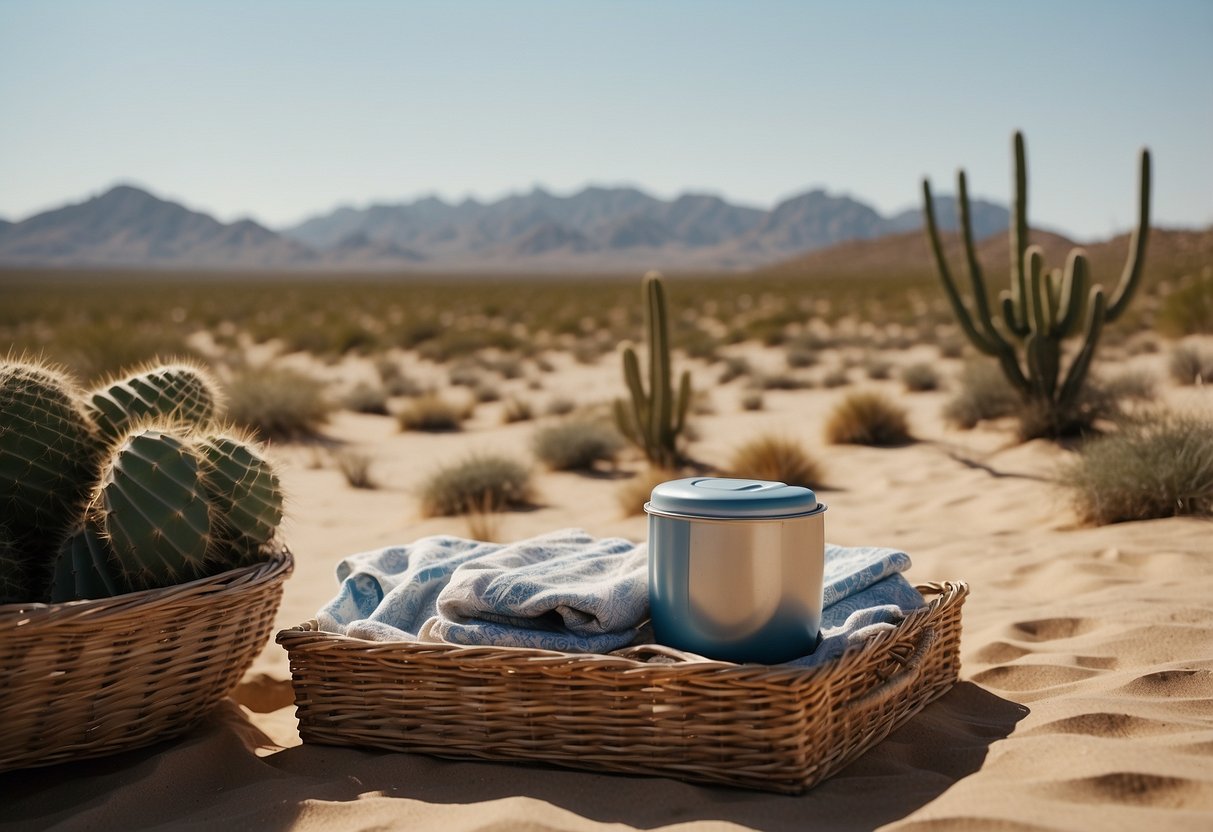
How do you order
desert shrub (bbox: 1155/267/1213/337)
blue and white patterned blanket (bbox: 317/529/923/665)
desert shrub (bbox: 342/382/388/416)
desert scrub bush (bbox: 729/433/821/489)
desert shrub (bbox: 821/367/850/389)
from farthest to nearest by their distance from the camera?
desert shrub (bbox: 1155/267/1213/337) < desert shrub (bbox: 821/367/850/389) < desert shrub (bbox: 342/382/388/416) < desert scrub bush (bbox: 729/433/821/489) < blue and white patterned blanket (bbox: 317/529/923/665)

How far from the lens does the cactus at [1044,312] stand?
7.58 meters

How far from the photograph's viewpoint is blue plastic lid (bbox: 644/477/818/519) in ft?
7.72

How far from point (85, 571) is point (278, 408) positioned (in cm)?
801

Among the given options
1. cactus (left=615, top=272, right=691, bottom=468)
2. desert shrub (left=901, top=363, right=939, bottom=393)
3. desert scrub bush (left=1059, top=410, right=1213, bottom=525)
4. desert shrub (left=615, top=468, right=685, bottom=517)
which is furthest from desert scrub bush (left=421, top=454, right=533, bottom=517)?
desert shrub (left=901, top=363, right=939, bottom=393)

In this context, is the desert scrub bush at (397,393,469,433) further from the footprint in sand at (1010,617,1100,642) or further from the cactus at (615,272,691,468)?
the footprint in sand at (1010,617,1100,642)

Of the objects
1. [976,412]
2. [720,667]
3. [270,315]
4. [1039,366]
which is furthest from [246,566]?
[270,315]

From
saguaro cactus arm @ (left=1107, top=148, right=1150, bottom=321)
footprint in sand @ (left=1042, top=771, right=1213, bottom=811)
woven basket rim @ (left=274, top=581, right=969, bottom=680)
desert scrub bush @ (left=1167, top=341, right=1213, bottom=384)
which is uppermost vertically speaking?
saguaro cactus arm @ (left=1107, top=148, right=1150, bottom=321)

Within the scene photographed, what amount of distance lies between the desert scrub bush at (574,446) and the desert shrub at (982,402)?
113 inches

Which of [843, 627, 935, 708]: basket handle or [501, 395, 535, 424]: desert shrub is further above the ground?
[843, 627, 935, 708]: basket handle

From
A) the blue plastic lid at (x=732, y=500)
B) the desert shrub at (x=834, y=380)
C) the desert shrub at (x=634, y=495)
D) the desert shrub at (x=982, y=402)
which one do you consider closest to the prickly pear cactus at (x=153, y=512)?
the blue plastic lid at (x=732, y=500)

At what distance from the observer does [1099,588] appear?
13.1 ft

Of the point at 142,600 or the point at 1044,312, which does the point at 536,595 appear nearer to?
the point at 142,600

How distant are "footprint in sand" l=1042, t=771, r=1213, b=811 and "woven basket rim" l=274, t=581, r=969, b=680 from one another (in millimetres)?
510

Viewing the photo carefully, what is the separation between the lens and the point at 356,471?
316 inches
